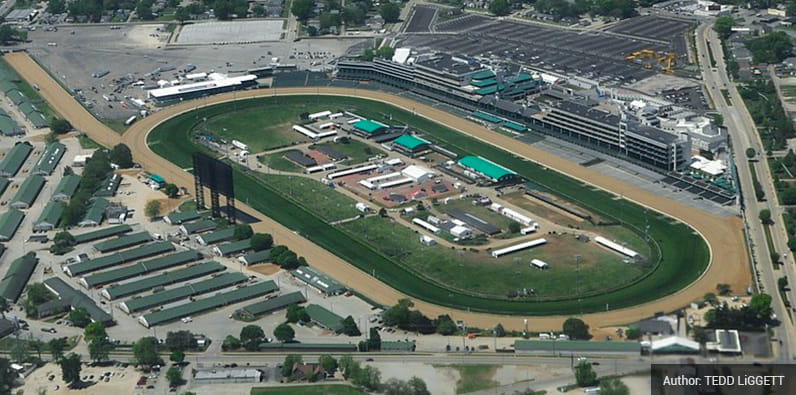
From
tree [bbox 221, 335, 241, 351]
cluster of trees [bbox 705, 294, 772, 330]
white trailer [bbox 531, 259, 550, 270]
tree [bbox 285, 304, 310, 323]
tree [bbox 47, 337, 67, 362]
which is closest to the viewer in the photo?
cluster of trees [bbox 705, 294, 772, 330]

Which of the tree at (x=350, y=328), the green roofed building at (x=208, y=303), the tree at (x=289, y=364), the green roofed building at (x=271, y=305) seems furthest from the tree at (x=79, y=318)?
the tree at (x=350, y=328)

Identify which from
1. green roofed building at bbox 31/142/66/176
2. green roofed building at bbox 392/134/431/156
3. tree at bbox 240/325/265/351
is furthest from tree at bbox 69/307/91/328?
green roofed building at bbox 392/134/431/156

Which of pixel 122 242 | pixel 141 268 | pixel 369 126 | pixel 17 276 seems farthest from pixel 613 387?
pixel 369 126

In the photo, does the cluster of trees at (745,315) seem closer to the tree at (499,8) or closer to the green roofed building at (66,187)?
the green roofed building at (66,187)

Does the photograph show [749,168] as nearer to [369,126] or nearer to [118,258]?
[369,126]

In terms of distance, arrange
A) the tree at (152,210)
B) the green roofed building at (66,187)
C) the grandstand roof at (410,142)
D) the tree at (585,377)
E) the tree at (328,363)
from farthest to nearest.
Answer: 1. the grandstand roof at (410,142)
2. the green roofed building at (66,187)
3. the tree at (152,210)
4. the tree at (328,363)
5. the tree at (585,377)

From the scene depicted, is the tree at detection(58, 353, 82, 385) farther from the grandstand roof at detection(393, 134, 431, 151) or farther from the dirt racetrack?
the grandstand roof at detection(393, 134, 431, 151)

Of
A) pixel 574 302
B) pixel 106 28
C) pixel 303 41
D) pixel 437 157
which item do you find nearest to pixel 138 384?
pixel 574 302
